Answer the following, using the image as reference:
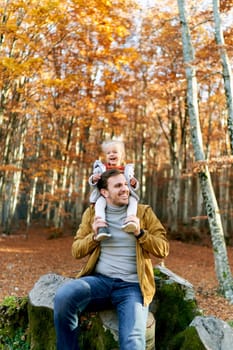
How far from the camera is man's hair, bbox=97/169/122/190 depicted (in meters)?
2.99

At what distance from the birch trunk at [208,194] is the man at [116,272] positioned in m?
4.77

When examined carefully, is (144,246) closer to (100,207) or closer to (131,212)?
(131,212)

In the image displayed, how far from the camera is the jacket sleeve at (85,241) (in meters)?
2.87

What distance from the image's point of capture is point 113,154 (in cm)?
351

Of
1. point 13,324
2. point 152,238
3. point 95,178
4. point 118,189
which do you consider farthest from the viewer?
point 13,324

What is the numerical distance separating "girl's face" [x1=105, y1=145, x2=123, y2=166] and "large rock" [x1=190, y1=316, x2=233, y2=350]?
1742 millimetres

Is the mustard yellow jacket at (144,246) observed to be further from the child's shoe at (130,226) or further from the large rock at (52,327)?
the large rock at (52,327)

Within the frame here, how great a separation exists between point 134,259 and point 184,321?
3.85 feet

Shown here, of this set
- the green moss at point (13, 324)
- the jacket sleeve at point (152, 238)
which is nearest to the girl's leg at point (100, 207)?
the jacket sleeve at point (152, 238)

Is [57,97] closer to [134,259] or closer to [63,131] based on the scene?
[63,131]

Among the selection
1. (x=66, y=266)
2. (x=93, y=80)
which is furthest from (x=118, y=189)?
(x=93, y=80)

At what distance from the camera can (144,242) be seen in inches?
109

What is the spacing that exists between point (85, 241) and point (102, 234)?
0.90 feet

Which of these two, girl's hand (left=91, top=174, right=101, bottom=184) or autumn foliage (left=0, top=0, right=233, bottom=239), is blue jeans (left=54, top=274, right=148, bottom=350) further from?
autumn foliage (left=0, top=0, right=233, bottom=239)
